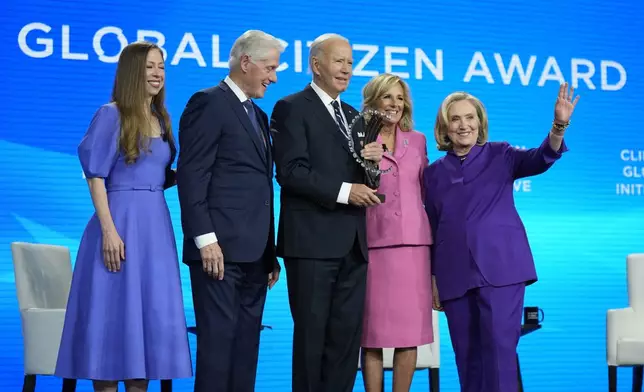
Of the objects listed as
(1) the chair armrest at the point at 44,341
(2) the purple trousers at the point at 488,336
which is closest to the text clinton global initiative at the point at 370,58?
(1) the chair armrest at the point at 44,341

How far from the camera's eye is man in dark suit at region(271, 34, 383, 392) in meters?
3.33

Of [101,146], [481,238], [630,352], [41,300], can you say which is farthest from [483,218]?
[41,300]

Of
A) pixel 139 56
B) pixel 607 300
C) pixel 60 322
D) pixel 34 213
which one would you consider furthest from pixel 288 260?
pixel 607 300

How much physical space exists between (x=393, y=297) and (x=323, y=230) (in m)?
0.48

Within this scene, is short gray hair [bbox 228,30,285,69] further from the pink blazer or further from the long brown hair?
the pink blazer

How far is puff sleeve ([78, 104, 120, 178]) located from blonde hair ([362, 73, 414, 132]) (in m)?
1.02

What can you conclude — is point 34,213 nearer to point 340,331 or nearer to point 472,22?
point 340,331

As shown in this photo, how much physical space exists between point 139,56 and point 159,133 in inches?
11.2

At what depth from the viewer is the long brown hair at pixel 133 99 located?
326 centimetres

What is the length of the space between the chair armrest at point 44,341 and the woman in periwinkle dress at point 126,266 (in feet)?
4.04

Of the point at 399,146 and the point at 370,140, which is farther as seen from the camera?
the point at 399,146

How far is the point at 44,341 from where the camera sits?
4.45 m

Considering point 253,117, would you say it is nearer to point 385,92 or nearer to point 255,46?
point 255,46

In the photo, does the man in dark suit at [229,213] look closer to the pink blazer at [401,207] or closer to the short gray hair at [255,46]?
the short gray hair at [255,46]
